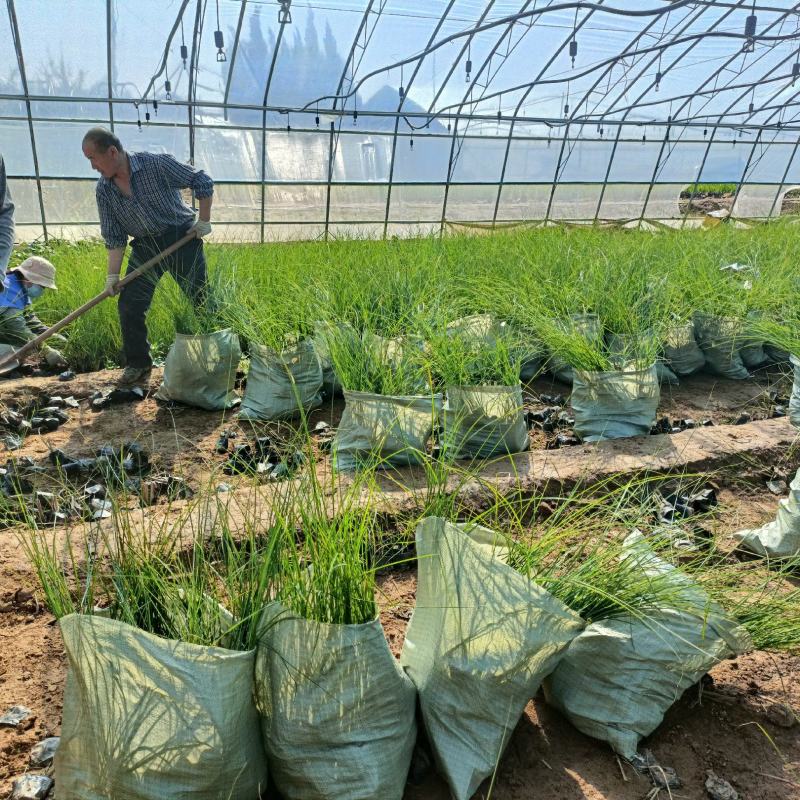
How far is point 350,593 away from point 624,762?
674 mm

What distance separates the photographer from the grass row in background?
9.98 feet

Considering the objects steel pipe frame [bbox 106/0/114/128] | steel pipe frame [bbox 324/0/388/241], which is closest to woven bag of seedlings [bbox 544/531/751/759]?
steel pipe frame [bbox 324/0/388/241]

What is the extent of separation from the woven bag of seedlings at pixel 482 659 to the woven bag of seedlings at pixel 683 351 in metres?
2.66

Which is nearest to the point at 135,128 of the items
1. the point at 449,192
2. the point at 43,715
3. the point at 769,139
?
the point at 449,192

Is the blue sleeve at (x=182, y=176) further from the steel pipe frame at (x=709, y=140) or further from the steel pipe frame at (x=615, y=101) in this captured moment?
the steel pipe frame at (x=709, y=140)

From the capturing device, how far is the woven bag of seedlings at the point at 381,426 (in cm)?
228

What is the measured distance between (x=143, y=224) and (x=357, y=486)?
2.85 m

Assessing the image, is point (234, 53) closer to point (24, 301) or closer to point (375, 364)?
point (24, 301)

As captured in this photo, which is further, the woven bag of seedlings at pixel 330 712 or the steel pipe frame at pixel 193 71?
the steel pipe frame at pixel 193 71

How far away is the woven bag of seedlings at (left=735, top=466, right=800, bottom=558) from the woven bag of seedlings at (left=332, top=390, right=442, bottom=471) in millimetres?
1110

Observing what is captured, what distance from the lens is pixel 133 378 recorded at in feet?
11.4

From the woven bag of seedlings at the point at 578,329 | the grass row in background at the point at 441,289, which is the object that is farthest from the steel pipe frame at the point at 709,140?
the woven bag of seedlings at the point at 578,329

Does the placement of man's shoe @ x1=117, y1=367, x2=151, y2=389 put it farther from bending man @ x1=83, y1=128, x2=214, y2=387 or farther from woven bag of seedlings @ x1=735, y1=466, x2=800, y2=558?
woven bag of seedlings @ x1=735, y1=466, x2=800, y2=558

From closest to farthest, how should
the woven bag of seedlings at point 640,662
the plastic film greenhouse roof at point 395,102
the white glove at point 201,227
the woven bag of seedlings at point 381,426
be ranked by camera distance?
the woven bag of seedlings at point 640,662
the woven bag of seedlings at point 381,426
the white glove at point 201,227
the plastic film greenhouse roof at point 395,102
